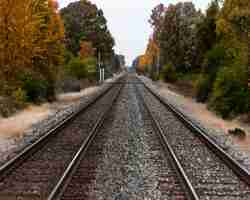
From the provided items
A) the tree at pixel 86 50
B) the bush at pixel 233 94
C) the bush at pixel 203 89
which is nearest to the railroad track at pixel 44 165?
the bush at pixel 233 94

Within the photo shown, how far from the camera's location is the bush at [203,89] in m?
26.6

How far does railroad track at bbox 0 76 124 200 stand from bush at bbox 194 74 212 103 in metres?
14.5

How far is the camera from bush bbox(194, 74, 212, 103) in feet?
87.2

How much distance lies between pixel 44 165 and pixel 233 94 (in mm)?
12996

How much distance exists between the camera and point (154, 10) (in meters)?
80.3

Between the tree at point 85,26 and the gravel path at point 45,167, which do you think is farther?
the tree at point 85,26

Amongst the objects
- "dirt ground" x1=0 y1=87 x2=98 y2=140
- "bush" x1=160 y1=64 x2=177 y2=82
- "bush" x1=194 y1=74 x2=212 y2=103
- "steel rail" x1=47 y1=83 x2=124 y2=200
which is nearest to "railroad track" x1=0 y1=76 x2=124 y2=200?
"steel rail" x1=47 y1=83 x2=124 y2=200

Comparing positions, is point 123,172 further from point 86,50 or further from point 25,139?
point 86,50

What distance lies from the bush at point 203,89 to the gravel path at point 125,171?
46.5ft

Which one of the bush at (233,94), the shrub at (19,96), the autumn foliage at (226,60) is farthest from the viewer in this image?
the shrub at (19,96)

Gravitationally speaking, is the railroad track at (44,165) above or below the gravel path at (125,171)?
above

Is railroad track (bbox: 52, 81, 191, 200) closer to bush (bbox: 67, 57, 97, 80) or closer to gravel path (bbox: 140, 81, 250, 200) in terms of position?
gravel path (bbox: 140, 81, 250, 200)

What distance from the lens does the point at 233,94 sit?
19.4 metres

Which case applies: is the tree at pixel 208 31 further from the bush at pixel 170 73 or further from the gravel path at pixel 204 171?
the gravel path at pixel 204 171
